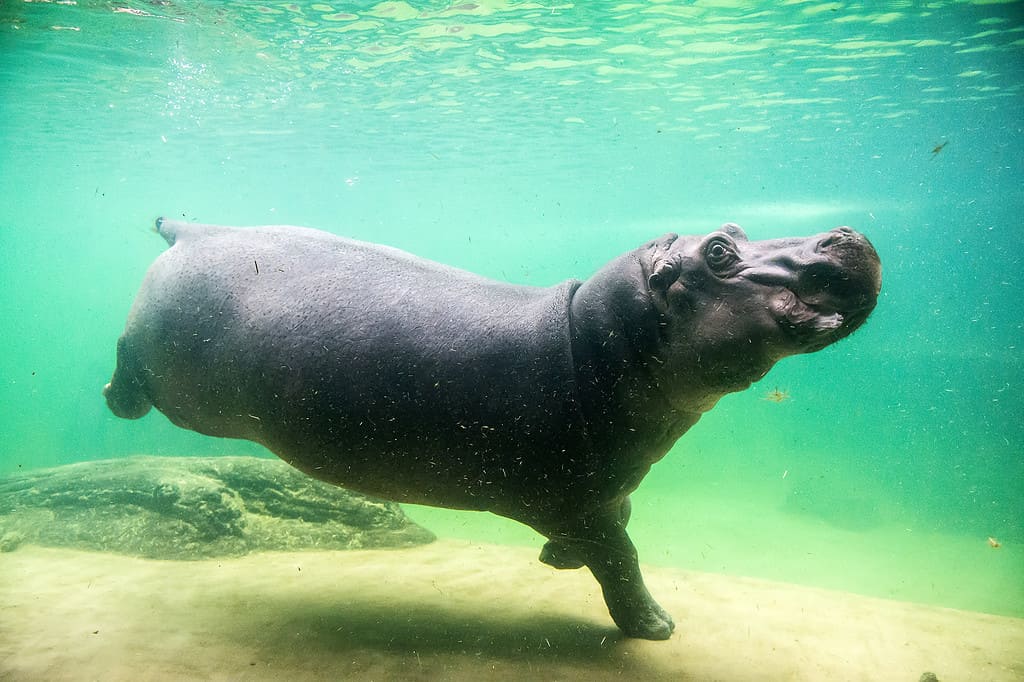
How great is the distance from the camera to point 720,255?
3.02m

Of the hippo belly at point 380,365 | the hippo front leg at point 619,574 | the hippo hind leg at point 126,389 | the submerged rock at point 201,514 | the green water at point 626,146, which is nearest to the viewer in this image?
the hippo belly at point 380,365

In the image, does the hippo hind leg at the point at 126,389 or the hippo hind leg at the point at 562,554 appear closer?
the hippo hind leg at the point at 562,554

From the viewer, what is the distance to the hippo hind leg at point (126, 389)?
4.37 metres

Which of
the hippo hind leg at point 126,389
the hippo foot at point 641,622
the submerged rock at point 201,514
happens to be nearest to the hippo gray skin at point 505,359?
the hippo foot at point 641,622

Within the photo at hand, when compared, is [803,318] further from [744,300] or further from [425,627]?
[425,627]

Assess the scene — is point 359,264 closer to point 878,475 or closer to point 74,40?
point 74,40

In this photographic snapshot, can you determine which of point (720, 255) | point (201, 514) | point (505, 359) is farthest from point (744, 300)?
point (201, 514)

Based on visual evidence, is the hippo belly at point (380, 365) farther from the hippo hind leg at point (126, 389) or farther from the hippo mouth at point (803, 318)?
the hippo mouth at point (803, 318)

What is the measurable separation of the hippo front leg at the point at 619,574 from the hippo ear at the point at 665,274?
1.47 m

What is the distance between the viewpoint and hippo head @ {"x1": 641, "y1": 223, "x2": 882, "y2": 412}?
2.75 metres

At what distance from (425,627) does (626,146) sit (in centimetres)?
1835

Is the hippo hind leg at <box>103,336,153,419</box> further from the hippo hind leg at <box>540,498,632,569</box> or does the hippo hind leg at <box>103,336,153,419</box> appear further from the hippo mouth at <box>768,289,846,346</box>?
the hippo mouth at <box>768,289,846,346</box>

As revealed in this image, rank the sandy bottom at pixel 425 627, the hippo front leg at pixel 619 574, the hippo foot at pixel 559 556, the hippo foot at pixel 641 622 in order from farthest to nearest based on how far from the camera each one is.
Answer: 1. the hippo foot at pixel 559 556
2. the hippo foot at pixel 641 622
3. the hippo front leg at pixel 619 574
4. the sandy bottom at pixel 425 627

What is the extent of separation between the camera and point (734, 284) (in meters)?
2.98
